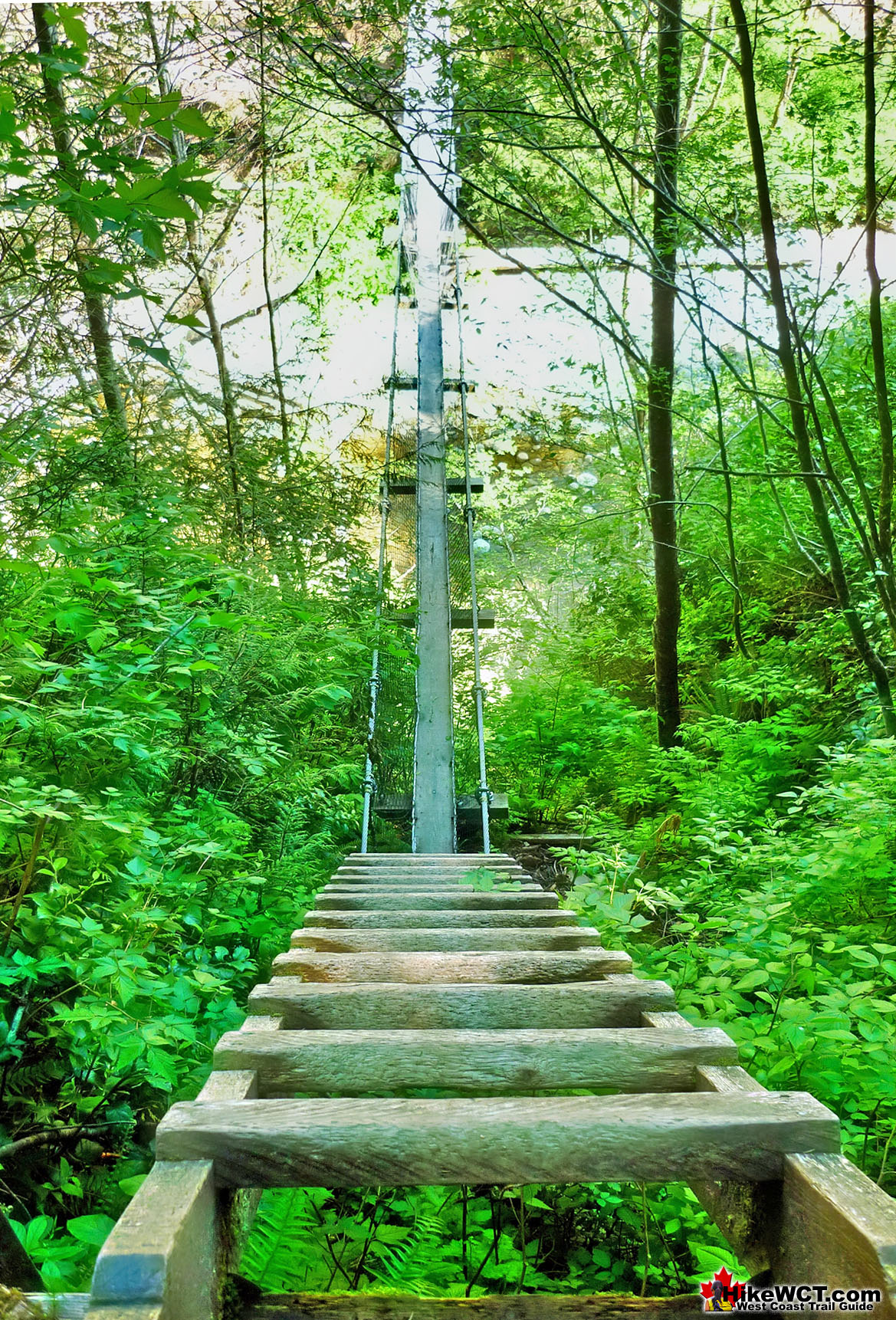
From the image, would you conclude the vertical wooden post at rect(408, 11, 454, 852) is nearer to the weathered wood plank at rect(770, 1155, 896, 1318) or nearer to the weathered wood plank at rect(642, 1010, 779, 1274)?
the weathered wood plank at rect(642, 1010, 779, 1274)

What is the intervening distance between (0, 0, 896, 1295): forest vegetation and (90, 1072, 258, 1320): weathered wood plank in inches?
12.9

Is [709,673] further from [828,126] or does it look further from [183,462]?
[183,462]

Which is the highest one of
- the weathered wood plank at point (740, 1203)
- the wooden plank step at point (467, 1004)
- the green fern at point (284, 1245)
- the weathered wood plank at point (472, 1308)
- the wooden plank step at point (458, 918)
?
the wooden plank step at point (458, 918)

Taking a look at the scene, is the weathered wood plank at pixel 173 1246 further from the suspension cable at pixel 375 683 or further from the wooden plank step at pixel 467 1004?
the suspension cable at pixel 375 683

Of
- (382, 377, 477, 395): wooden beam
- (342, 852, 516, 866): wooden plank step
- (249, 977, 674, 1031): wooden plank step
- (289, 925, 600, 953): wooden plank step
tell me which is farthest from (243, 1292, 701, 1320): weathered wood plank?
(382, 377, 477, 395): wooden beam

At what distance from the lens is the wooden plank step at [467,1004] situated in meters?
1.51

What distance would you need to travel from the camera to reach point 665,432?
522cm

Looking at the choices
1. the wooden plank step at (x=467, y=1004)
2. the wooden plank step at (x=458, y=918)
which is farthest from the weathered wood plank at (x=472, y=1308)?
the wooden plank step at (x=458, y=918)

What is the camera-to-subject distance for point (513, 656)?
7914mm

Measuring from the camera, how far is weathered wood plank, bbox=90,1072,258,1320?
780mm

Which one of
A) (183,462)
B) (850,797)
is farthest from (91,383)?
(850,797)

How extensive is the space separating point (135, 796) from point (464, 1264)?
135cm

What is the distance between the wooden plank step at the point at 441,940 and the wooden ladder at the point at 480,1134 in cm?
25

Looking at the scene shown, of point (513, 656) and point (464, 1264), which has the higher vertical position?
point (513, 656)
